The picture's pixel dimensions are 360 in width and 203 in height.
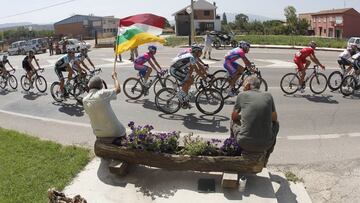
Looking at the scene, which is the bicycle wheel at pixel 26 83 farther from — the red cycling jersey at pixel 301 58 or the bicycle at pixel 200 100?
the red cycling jersey at pixel 301 58

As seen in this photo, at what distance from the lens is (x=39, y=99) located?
14.8 m

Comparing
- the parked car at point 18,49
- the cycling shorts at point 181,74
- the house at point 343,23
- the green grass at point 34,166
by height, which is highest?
the house at point 343,23

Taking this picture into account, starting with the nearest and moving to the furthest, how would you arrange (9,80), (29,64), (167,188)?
(167,188) → (29,64) → (9,80)

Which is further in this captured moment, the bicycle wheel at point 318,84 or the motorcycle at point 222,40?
the motorcycle at point 222,40

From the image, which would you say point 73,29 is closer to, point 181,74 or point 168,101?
point 168,101

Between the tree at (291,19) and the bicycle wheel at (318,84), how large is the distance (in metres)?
59.6

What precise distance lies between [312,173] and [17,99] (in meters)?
12.0

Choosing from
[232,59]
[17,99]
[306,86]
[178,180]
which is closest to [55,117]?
[17,99]

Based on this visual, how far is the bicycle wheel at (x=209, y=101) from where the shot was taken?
1116cm

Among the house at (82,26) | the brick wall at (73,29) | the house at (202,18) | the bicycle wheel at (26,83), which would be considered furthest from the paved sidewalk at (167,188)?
the brick wall at (73,29)

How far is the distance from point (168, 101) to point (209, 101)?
120 cm

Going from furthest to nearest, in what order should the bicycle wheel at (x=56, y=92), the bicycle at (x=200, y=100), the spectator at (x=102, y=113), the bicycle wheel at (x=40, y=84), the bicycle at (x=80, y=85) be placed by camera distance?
the bicycle wheel at (x=40, y=84) → the bicycle wheel at (x=56, y=92) → the bicycle at (x=80, y=85) → the bicycle at (x=200, y=100) → the spectator at (x=102, y=113)

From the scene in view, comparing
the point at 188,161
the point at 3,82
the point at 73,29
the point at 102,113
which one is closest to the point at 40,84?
the point at 3,82

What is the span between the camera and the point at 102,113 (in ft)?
22.6
